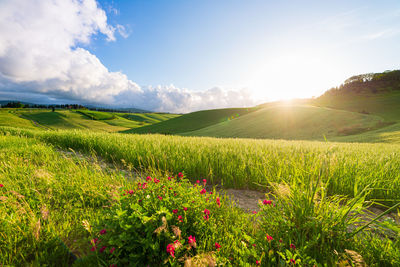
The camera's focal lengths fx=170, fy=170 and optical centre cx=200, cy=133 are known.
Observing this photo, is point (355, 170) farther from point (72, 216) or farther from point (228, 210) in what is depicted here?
point (72, 216)

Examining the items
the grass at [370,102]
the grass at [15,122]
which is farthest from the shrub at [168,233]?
the grass at [15,122]

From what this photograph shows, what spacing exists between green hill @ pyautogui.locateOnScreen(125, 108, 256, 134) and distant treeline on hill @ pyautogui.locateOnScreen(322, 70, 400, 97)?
3696 cm

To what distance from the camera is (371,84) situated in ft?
203

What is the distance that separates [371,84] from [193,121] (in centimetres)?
6623

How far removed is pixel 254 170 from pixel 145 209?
3.13 metres

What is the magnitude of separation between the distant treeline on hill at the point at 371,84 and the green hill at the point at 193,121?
3696 centimetres

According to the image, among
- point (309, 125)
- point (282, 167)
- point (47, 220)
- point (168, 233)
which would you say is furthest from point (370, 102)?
point (47, 220)

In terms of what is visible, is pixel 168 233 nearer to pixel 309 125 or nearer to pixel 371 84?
pixel 309 125

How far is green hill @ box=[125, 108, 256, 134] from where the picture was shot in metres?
55.8

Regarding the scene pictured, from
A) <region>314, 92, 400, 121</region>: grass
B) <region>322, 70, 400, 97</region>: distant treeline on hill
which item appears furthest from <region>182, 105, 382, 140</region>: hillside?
<region>322, 70, 400, 97</region>: distant treeline on hill

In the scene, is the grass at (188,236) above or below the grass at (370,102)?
below

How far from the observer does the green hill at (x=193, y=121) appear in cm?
5581

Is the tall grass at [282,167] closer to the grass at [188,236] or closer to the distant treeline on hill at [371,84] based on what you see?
the grass at [188,236]

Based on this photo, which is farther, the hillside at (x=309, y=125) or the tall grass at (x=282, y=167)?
the hillside at (x=309, y=125)
